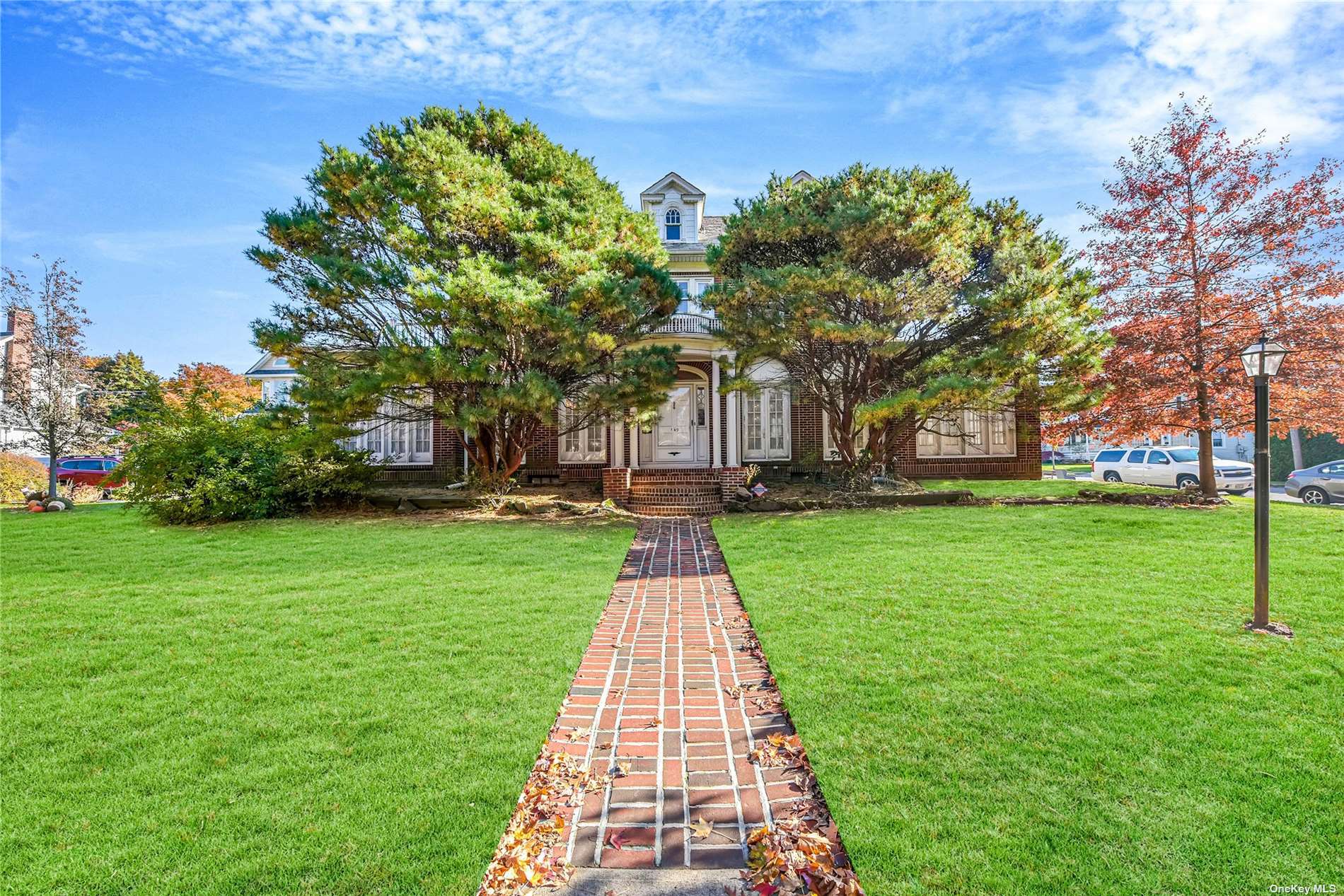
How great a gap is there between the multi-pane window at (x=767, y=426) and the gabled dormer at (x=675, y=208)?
18.2 feet

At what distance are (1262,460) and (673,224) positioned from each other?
15.4 metres

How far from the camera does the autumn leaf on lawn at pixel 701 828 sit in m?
2.36

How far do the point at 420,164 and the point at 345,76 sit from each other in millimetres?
2286

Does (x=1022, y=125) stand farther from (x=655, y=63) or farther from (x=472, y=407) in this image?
(x=472, y=407)

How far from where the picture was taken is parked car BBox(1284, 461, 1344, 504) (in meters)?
14.4

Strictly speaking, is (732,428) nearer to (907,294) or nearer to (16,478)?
(907,294)

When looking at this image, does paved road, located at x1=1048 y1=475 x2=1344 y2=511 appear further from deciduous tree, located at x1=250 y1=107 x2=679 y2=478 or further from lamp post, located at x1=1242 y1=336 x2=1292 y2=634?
deciduous tree, located at x1=250 y1=107 x2=679 y2=478

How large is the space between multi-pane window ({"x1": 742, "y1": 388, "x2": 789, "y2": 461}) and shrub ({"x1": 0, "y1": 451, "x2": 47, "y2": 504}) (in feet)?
62.4

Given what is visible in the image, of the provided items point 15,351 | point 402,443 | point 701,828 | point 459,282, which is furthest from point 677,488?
point 15,351

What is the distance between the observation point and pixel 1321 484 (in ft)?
48.3

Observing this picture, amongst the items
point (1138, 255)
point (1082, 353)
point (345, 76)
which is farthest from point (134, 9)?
point (1138, 255)

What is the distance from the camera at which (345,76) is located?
7746 mm

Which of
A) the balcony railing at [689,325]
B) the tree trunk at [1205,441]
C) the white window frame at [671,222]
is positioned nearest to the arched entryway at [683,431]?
the balcony railing at [689,325]

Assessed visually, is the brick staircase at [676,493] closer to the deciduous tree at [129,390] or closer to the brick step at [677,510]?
the brick step at [677,510]
